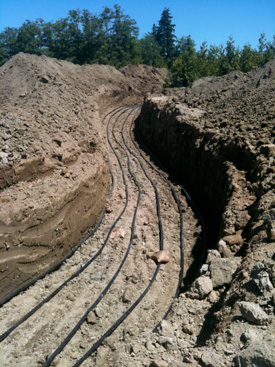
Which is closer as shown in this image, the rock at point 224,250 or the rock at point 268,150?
the rock at point 224,250

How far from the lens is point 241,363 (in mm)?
3193

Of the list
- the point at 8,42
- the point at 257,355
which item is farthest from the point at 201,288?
the point at 8,42

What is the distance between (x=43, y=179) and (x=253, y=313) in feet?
19.1

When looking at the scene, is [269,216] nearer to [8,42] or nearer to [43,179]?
[43,179]

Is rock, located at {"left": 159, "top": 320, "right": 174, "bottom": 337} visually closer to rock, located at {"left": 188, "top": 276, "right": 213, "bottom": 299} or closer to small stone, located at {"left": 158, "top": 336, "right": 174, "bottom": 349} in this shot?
small stone, located at {"left": 158, "top": 336, "right": 174, "bottom": 349}

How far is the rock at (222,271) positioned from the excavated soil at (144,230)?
0.02 metres

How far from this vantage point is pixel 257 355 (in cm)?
307

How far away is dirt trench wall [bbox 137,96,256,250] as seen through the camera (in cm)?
754

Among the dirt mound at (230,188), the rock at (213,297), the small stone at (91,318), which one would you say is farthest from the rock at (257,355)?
the small stone at (91,318)

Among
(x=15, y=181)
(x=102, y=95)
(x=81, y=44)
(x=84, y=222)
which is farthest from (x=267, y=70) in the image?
(x=81, y=44)

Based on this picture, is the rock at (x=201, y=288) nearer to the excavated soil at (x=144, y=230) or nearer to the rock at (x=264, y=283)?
the excavated soil at (x=144, y=230)

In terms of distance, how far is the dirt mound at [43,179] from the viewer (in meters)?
6.61

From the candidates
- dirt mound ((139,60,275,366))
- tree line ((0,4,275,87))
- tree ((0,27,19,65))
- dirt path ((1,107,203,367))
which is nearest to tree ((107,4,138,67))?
tree line ((0,4,275,87))

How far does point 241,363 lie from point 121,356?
7.05 feet
